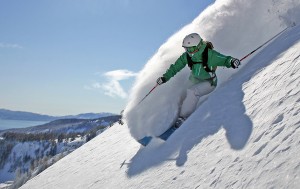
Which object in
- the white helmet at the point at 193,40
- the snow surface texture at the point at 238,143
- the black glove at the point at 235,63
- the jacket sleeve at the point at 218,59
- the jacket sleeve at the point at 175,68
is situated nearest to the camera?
the snow surface texture at the point at 238,143

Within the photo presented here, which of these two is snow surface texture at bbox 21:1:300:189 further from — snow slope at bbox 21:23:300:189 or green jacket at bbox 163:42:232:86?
green jacket at bbox 163:42:232:86

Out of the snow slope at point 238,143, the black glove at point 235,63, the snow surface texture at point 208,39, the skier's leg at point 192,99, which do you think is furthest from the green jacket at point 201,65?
the snow slope at point 238,143

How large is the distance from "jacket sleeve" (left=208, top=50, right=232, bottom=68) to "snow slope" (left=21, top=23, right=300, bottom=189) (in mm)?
439

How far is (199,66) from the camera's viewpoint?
7.70 meters

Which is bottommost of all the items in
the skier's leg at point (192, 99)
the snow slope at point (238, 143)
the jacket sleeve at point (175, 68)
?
the snow slope at point (238, 143)

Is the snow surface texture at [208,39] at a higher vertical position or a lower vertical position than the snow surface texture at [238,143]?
higher

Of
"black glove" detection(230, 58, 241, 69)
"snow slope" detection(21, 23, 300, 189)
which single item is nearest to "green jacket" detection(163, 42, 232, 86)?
"black glove" detection(230, 58, 241, 69)

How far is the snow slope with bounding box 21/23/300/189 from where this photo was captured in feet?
11.4

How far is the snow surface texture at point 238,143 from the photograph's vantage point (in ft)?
11.4

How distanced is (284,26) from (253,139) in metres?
5.97

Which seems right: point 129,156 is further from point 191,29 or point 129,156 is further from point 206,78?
point 191,29

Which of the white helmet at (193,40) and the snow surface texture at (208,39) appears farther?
the snow surface texture at (208,39)

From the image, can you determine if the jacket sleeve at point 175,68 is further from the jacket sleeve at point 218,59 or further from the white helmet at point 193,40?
the jacket sleeve at point 218,59

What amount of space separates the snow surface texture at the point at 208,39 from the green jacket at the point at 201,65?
1.45 feet
